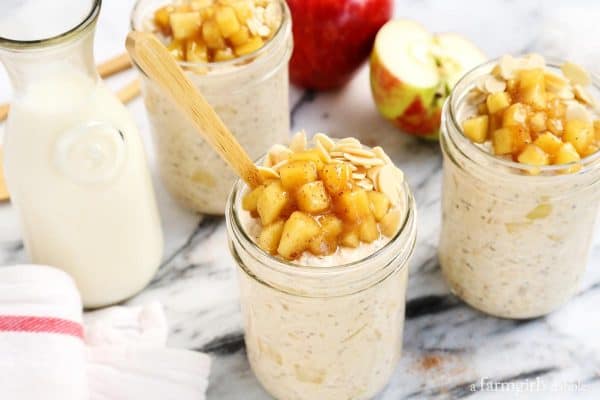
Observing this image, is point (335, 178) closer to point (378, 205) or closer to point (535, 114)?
point (378, 205)

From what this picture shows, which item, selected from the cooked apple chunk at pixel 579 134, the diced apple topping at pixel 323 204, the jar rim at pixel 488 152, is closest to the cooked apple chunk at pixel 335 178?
the diced apple topping at pixel 323 204

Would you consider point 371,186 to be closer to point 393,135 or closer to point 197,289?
point 197,289

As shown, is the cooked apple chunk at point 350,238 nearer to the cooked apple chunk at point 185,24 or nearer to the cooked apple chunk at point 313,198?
the cooked apple chunk at point 313,198

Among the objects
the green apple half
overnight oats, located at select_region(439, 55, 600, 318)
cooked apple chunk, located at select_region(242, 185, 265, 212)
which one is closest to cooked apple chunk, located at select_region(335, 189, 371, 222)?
cooked apple chunk, located at select_region(242, 185, 265, 212)

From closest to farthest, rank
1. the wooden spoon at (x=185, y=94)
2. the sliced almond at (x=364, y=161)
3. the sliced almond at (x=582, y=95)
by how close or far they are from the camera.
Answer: the wooden spoon at (x=185, y=94) < the sliced almond at (x=364, y=161) < the sliced almond at (x=582, y=95)

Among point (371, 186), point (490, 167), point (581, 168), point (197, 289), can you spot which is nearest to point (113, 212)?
point (197, 289)

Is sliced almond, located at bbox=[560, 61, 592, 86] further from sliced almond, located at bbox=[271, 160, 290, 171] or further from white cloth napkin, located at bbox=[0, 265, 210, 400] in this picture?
white cloth napkin, located at bbox=[0, 265, 210, 400]
